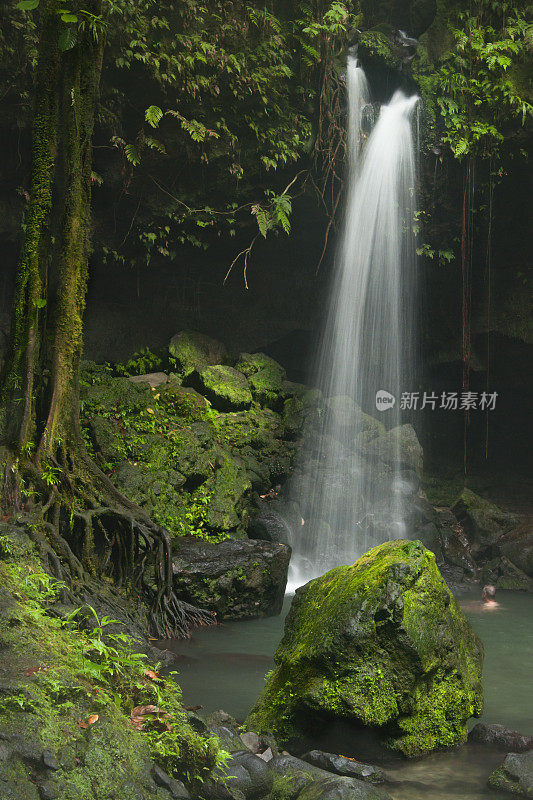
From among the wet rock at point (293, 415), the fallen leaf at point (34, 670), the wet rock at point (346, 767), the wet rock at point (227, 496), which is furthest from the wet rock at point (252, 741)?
the wet rock at point (293, 415)

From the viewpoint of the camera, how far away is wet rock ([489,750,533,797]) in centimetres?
361

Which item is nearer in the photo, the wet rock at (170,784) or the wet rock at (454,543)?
the wet rock at (170,784)

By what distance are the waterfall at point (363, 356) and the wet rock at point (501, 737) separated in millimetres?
5772

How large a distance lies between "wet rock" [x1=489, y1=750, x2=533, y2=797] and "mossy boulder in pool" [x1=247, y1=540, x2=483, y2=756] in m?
0.48

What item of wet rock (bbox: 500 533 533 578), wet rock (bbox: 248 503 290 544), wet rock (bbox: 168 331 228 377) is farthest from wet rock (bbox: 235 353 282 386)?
wet rock (bbox: 500 533 533 578)

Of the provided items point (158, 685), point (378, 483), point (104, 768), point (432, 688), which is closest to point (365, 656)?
point (432, 688)

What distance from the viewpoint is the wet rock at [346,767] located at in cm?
369

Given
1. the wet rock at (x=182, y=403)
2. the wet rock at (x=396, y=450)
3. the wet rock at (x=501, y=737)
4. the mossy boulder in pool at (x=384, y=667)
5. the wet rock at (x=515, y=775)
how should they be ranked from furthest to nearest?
1. the wet rock at (x=396, y=450)
2. the wet rock at (x=182, y=403)
3. the wet rock at (x=501, y=737)
4. the mossy boulder in pool at (x=384, y=667)
5. the wet rock at (x=515, y=775)

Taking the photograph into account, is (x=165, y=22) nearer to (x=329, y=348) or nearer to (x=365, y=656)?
(x=329, y=348)

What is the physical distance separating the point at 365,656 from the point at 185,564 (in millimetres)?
3579

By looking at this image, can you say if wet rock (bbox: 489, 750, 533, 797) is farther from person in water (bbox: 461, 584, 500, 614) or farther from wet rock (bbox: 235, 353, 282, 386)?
wet rock (bbox: 235, 353, 282, 386)

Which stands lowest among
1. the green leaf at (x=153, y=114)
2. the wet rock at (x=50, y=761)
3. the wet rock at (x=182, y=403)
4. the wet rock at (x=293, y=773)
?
the wet rock at (x=293, y=773)

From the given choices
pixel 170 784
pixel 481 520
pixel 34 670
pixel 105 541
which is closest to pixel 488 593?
pixel 481 520

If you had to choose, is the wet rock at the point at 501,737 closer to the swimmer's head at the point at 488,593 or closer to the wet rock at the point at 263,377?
the swimmer's head at the point at 488,593
